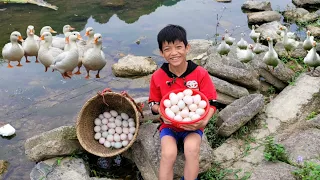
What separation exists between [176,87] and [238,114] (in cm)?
110

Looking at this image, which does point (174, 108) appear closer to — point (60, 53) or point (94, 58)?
point (94, 58)

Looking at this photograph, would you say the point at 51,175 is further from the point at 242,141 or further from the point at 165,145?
the point at 242,141

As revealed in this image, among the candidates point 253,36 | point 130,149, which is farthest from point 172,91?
point 253,36

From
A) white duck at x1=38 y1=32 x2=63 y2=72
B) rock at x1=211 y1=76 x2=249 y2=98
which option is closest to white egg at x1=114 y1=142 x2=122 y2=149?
rock at x1=211 y1=76 x2=249 y2=98

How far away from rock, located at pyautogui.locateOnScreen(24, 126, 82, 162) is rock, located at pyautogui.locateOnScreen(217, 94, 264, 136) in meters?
1.91

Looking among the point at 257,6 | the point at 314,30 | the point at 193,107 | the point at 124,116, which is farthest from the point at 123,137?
the point at 257,6

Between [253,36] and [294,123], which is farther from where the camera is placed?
[253,36]

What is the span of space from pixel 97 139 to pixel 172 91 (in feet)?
4.55

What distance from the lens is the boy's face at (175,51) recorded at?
12.2 ft

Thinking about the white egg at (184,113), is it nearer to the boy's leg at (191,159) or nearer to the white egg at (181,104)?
the white egg at (181,104)

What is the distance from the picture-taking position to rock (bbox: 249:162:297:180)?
3721mm

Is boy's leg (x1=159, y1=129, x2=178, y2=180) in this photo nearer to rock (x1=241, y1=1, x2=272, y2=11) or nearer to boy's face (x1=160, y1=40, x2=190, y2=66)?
boy's face (x1=160, y1=40, x2=190, y2=66)

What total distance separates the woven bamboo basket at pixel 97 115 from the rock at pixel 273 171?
1.43 meters

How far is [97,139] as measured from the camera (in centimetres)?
468
